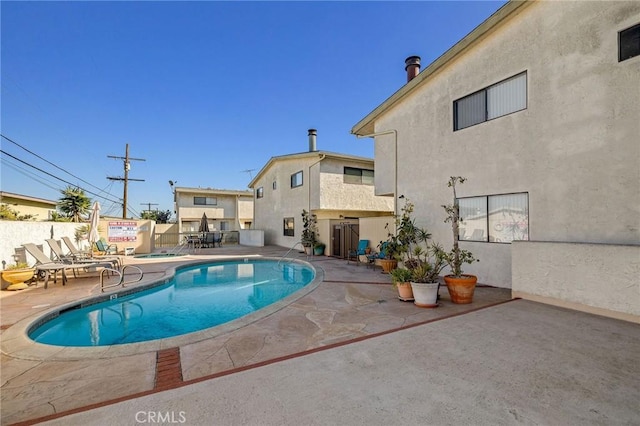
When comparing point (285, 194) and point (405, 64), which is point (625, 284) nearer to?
point (405, 64)

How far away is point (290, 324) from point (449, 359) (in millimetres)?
2551

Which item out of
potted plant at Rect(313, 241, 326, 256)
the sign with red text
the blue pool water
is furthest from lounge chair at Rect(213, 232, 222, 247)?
the blue pool water

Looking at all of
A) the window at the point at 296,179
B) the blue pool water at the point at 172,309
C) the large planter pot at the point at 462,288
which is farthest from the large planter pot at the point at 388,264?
the window at the point at 296,179

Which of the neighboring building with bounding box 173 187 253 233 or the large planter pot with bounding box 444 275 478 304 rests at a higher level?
the neighboring building with bounding box 173 187 253 233

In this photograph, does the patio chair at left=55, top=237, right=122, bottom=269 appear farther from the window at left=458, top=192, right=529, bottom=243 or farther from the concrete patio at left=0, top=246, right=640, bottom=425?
the window at left=458, top=192, right=529, bottom=243

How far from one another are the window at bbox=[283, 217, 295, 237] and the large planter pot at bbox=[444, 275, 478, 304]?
45.1ft

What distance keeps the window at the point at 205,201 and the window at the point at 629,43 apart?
29.0 m

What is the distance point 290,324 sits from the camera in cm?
480

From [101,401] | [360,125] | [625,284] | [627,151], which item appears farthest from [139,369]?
[360,125]

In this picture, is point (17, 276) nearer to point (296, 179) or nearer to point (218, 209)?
point (296, 179)

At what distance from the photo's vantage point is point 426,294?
5.60 meters

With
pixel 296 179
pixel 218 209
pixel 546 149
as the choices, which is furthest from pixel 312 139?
pixel 218 209

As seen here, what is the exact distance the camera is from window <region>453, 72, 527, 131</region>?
6.86m

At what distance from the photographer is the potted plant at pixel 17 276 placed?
7227 millimetres
